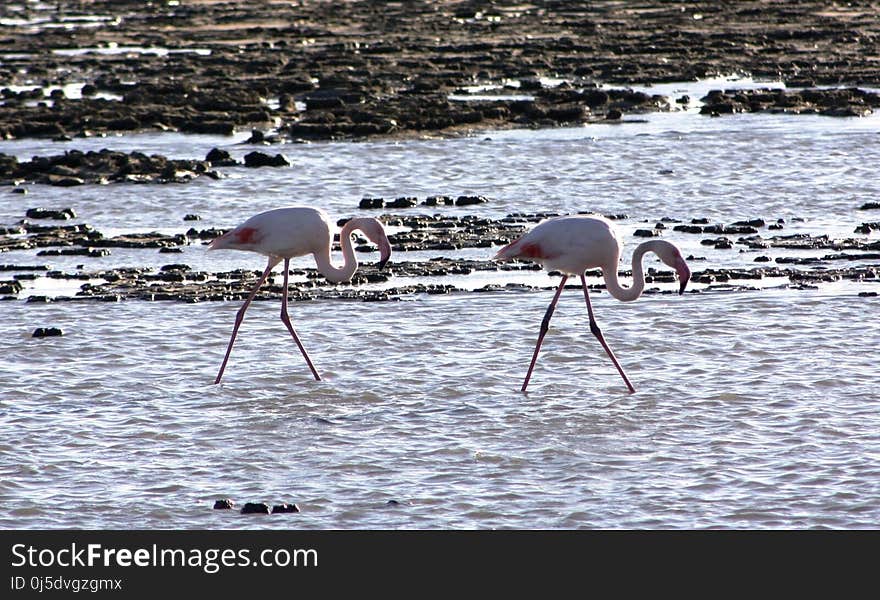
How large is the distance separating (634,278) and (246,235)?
307 centimetres

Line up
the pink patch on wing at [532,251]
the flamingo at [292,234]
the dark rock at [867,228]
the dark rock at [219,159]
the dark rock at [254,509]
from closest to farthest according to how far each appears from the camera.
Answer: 1. the dark rock at [254,509]
2. the pink patch on wing at [532,251]
3. the flamingo at [292,234]
4. the dark rock at [867,228]
5. the dark rock at [219,159]

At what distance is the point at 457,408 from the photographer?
10375 mm

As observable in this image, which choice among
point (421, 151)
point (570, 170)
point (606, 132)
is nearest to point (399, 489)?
Result: point (570, 170)

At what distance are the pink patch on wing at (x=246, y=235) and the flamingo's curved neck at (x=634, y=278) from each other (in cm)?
277

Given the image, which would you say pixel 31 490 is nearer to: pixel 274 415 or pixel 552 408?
pixel 274 415

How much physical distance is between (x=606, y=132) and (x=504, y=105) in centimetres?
275

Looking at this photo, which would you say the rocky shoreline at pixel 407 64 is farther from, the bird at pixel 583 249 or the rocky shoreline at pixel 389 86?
the bird at pixel 583 249

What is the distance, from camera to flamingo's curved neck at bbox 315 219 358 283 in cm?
1155

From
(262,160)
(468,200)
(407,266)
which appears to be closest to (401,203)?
(468,200)

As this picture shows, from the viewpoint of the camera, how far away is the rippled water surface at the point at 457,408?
27.6 ft

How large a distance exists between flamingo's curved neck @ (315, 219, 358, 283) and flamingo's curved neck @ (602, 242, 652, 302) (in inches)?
79.4

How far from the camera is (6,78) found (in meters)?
34.7

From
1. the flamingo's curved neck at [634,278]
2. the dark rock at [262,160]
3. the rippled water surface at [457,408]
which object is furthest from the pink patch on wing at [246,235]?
the dark rock at [262,160]

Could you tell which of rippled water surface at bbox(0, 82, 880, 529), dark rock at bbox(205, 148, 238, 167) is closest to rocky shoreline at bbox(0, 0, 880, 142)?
dark rock at bbox(205, 148, 238, 167)
